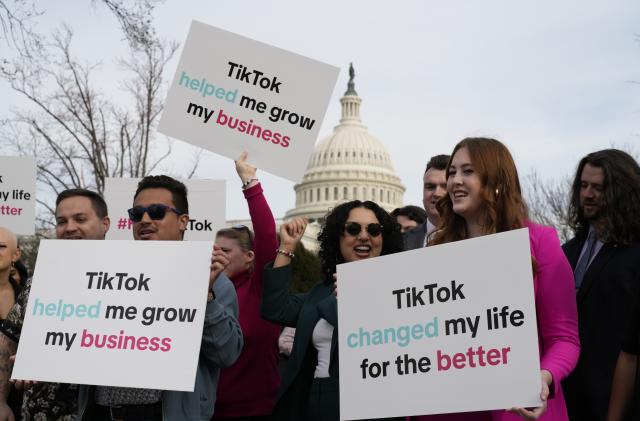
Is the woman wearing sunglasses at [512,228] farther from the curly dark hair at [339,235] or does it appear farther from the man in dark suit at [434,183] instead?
the man in dark suit at [434,183]

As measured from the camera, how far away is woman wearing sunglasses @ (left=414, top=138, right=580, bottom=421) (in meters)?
3.15

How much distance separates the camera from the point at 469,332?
10.2 feet

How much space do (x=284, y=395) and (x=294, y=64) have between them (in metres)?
2.02

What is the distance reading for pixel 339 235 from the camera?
15.0ft

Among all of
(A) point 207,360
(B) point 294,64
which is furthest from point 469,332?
(B) point 294,64

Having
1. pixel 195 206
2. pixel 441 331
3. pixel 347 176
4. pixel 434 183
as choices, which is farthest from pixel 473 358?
pixel 347 176

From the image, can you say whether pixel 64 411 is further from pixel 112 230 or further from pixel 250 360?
pixel 112 230

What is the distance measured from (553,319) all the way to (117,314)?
1.77m

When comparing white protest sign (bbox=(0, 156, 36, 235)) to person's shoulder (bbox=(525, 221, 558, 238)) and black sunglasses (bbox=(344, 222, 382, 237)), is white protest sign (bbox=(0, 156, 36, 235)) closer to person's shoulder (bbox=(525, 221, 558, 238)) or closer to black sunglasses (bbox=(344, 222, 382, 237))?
black sunglasses (bbox=(344, 222, 382, 237))

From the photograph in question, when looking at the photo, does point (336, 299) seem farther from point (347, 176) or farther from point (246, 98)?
point (347, 176)

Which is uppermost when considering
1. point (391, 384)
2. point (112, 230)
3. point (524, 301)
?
point (112, 230)

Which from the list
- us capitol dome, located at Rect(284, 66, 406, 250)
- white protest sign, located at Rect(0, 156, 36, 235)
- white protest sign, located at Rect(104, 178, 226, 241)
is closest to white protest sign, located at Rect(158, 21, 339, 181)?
white protest sign, located at Rect(104, 178, 226, 241)

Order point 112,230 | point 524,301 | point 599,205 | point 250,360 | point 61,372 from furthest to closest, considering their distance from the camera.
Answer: point 112,230, point 250,360, point 599,205, point 61,372, point 524,301

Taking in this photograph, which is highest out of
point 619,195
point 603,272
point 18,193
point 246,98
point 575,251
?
point 18,193
